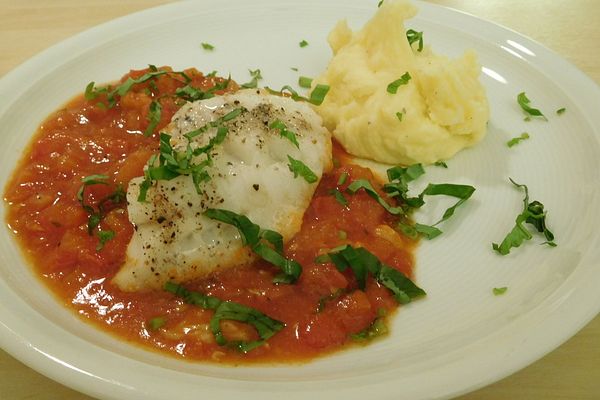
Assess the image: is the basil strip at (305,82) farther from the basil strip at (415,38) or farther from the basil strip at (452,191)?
the basil strip at (452,191)

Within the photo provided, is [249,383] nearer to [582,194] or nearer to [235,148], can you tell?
[235,148]

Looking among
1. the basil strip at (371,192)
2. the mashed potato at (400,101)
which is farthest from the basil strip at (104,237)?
the mashed potato at (400,101)

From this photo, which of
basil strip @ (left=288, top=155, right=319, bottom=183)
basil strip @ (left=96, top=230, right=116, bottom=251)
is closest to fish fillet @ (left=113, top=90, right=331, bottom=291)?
basil strip @ (left=288, top=155, right=319, bottom=183)

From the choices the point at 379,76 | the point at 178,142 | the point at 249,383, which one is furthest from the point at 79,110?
the point at 249,383

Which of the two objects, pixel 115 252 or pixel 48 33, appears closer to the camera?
pixel 115 252

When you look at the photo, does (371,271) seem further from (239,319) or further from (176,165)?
(176,165)

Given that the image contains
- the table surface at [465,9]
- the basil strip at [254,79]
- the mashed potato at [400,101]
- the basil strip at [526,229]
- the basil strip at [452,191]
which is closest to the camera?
the basil strip at [526,229]
